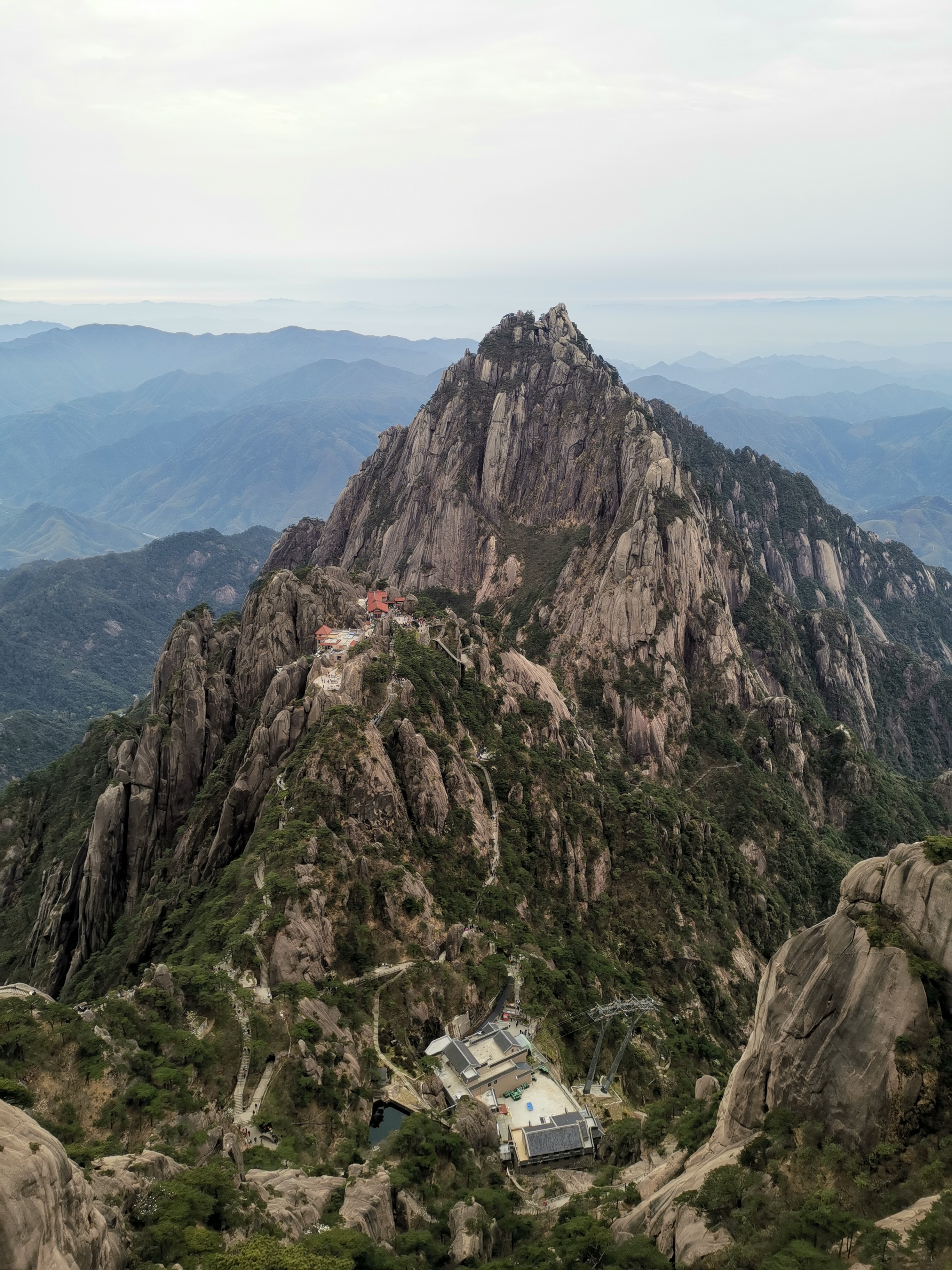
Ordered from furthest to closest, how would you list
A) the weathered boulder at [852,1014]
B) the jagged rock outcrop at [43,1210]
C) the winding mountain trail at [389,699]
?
the winding mountain trail at [389,699], the weathered boulder at [852,1014], the jagged rock outcrop at [43,1210]

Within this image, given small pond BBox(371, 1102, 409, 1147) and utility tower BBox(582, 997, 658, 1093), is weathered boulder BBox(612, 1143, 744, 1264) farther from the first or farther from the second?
utility tower BBox(582, 997, 658, 1093)

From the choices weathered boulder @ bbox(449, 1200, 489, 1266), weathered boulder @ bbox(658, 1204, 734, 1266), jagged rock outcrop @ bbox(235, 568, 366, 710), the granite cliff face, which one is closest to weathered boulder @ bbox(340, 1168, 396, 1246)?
the granite cliff face

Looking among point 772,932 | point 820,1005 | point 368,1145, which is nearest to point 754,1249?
point 820,1005

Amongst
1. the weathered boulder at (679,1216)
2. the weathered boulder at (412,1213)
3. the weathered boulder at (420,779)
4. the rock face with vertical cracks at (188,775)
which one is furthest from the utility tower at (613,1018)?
the rock face with vertical cracks at (188,775)

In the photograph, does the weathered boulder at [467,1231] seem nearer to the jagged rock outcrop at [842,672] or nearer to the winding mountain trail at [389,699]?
the winding mountain trail at [389,699]

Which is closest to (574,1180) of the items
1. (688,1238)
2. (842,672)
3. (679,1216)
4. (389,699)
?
(679,1216)
